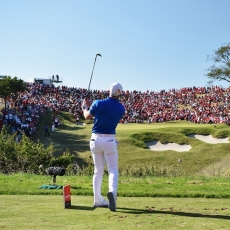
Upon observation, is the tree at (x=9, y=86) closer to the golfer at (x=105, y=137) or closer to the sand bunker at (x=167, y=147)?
the sand bunker at (x=167, y=147)

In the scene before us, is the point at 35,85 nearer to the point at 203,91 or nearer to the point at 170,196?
the point at 203,91

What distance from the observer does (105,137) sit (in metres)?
7.55

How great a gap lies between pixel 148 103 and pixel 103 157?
5554cm

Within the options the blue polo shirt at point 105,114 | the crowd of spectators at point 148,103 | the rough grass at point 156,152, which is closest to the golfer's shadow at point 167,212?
the blue polo shirt at point 105,114

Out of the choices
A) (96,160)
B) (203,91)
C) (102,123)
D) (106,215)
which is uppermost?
(203,91)

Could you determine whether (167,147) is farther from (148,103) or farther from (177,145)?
(148,103)

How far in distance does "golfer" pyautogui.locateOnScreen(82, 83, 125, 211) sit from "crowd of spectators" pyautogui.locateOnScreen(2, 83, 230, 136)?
126ft

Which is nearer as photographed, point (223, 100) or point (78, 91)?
point (223, 100)

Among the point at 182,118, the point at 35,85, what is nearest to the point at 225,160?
the point at 182,118

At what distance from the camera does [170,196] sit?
8.89m

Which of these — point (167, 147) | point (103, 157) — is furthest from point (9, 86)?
point (103, 157)

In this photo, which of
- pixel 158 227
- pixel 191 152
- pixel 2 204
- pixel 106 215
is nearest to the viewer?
pixel 158 227

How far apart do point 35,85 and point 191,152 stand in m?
34.1

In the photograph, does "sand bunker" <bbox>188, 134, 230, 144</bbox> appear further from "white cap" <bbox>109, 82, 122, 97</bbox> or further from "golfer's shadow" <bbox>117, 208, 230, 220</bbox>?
"golfer's shadow" <bbox>117, 208, 230, 220</bbox>
